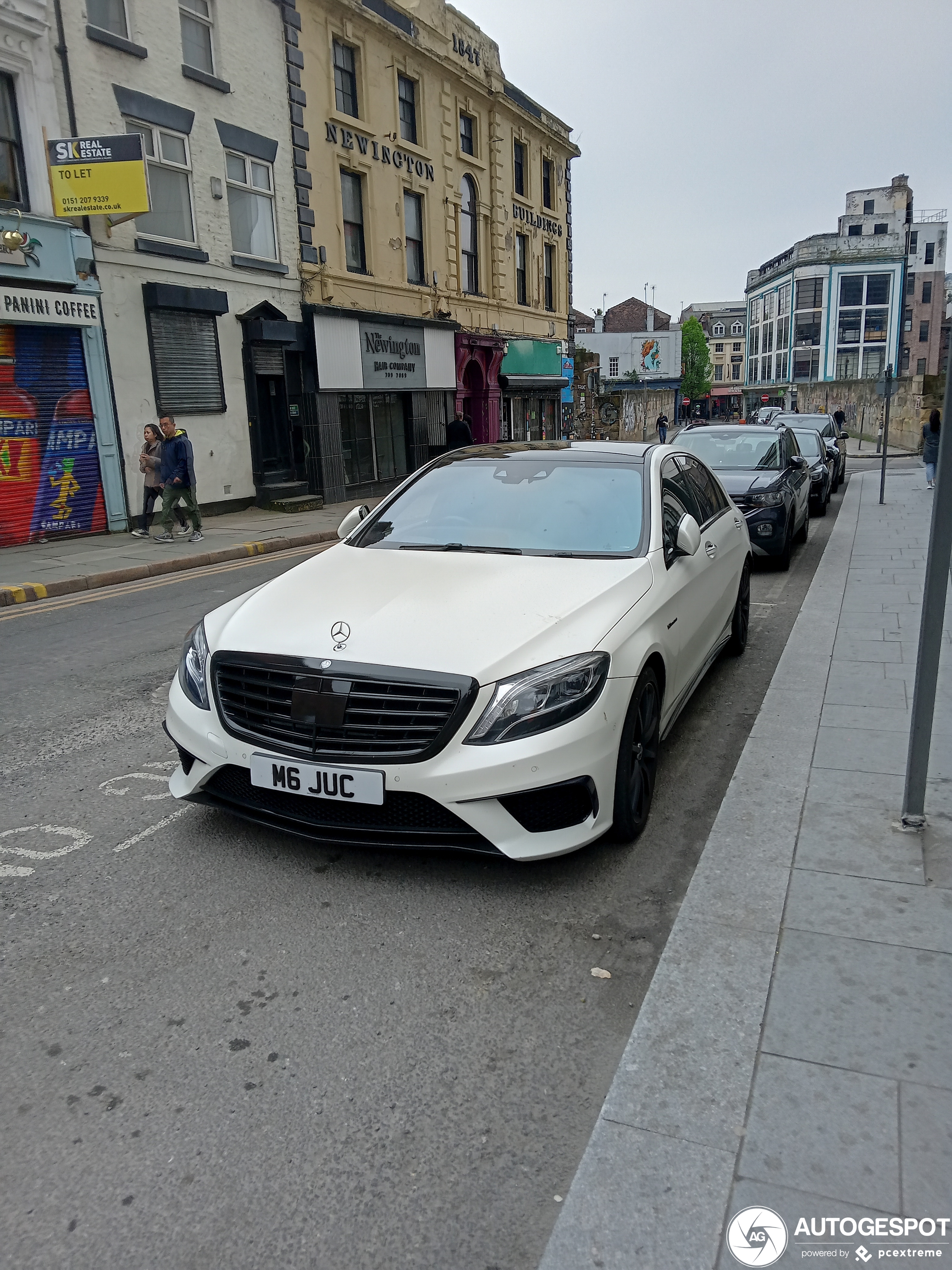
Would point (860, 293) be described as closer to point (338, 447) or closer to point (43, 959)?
A: point (338, 447)

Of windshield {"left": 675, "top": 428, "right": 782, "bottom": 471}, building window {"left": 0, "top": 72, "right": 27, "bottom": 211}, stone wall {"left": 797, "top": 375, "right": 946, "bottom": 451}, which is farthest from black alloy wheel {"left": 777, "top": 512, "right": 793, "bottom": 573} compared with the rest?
stone wall {"left": 797, "top": 375, "right": 946, "bottom": 451}

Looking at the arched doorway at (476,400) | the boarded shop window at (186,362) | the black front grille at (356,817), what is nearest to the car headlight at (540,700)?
the black front grille at (356,817)

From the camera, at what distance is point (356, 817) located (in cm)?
348

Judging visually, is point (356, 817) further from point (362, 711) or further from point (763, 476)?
point (763, 476)

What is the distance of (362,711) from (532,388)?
97.9ft

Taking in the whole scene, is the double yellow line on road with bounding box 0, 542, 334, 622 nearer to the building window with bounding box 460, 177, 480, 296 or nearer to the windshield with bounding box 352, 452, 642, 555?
the windshield with bounding box 352, 452, 642, 555

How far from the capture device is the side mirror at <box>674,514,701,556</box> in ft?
15.1

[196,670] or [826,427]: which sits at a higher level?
[826,427]

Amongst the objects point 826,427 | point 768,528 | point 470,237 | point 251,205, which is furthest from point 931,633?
point 470,237

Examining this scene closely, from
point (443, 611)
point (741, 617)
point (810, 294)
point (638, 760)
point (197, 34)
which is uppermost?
point (810, 294)

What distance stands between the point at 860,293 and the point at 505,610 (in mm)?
112354

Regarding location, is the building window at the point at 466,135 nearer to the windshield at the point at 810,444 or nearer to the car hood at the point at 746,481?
the windshield at the point at 810,444

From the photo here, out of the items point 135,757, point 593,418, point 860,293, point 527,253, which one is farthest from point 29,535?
point 860,293

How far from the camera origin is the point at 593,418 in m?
46.0
